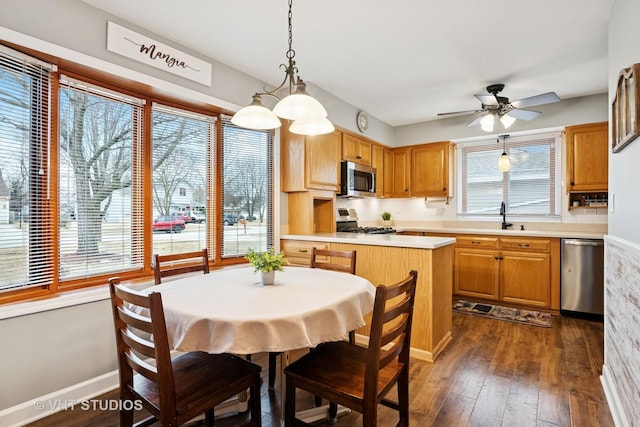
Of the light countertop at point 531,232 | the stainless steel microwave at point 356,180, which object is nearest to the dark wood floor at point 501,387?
the light countertop at point 531,232

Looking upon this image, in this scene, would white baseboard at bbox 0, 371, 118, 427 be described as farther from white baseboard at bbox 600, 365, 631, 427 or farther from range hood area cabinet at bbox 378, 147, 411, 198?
range hood area cabinet at bbox 378, 147, 411, 198

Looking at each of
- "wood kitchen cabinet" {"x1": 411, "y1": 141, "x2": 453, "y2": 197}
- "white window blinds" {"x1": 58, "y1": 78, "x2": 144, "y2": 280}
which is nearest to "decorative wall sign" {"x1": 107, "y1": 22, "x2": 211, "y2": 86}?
"white window blinds" {"x1": 58, "y1": 78, "x2": 144, "y2": 280}

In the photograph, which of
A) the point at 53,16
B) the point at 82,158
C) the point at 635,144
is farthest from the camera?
the point at 82,158

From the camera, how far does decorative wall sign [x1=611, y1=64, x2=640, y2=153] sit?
1.42 m

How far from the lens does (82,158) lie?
2.23 metres

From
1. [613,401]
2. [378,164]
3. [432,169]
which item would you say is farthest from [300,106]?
[432,169]

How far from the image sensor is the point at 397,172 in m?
5.27

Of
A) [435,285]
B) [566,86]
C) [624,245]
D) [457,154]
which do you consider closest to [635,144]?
[624,245]

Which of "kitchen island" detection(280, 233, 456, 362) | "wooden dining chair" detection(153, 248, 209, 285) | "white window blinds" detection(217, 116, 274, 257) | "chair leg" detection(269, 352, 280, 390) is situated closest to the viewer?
"wooden dining chair" detection(153, 248, 209, 285)

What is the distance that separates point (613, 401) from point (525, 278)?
6.93 ft

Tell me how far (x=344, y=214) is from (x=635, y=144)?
3214 mm

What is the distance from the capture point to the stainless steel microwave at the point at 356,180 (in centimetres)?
398

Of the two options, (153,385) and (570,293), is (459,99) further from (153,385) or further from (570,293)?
(153,385)

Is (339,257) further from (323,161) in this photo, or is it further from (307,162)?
(323,161)
